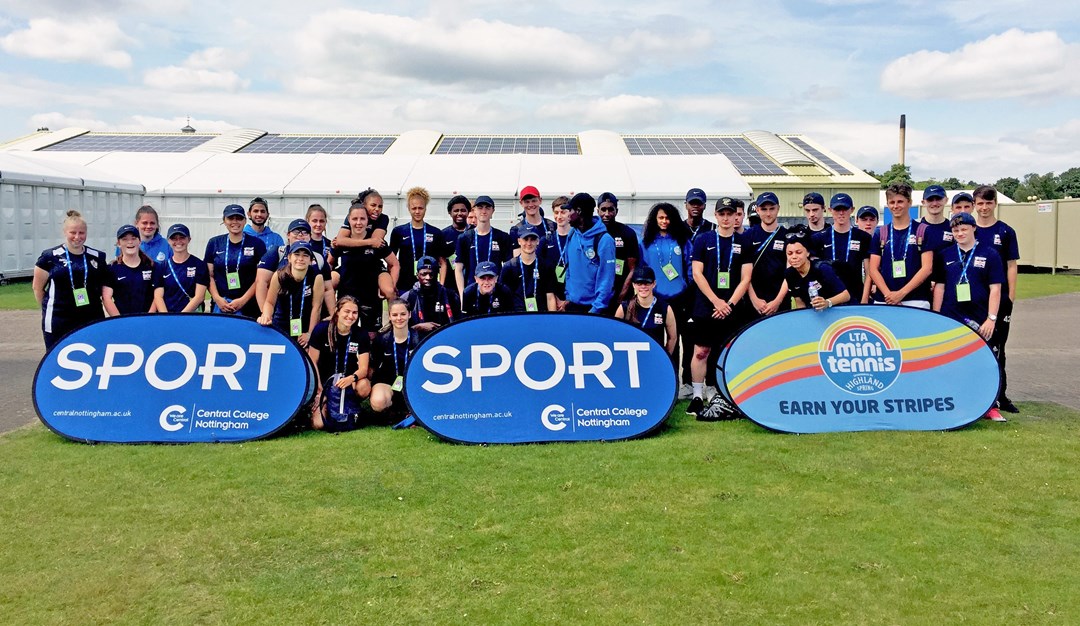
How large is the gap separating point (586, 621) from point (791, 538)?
55.8 inches

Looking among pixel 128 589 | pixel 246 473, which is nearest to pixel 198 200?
pixel 246 473

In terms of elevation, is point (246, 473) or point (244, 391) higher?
point (244, 391)

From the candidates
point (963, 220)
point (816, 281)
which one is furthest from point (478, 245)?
point (963, 220)

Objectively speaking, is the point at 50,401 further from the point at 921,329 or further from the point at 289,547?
the point at 921,329

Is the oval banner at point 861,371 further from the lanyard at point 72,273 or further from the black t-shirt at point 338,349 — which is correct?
the lanyard at point 72,273

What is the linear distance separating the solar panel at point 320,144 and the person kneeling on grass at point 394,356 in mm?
25158

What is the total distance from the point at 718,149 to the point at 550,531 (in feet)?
102

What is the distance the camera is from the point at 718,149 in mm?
33344

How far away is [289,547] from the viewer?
4160 millimetres

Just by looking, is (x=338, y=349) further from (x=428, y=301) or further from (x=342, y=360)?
(x=428, y=301)

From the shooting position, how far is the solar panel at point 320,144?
3133 centimetres

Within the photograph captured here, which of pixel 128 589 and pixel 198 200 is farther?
pixel 198 200

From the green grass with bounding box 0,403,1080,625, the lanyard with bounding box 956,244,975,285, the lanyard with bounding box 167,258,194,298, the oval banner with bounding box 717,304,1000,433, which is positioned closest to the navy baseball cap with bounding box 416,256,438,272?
the green grass with bounding box 0,403,1080,625

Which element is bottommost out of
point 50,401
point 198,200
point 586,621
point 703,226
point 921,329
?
point 586,621
